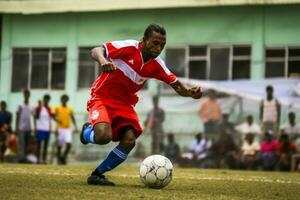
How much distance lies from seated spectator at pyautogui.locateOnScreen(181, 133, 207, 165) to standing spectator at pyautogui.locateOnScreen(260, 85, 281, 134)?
1.69 meters

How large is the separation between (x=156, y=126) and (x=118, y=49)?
1335 centimetres

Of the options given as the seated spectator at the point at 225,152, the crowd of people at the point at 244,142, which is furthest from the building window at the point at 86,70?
the seated spectator at the point at 225,152

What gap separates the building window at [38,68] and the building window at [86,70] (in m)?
0.62

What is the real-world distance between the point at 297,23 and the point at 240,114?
168 inches

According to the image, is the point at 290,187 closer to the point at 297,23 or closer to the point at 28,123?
the point at 28,123

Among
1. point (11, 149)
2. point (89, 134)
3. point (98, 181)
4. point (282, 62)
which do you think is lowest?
point (11, 149)

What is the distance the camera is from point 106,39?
27250mm

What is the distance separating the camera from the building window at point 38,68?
27719 millimetres

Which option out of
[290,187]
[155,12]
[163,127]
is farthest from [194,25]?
[290,187]

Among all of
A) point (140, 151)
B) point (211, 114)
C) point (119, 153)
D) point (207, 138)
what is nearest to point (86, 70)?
point (140, 151)

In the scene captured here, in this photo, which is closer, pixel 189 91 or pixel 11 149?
pixel 189 91

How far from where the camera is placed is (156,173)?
9.11m

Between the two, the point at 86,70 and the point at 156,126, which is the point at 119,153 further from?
the point at 86,70

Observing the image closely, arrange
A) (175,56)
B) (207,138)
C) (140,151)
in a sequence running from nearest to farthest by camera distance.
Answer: (207,138)
(140,151)
(175,56)
